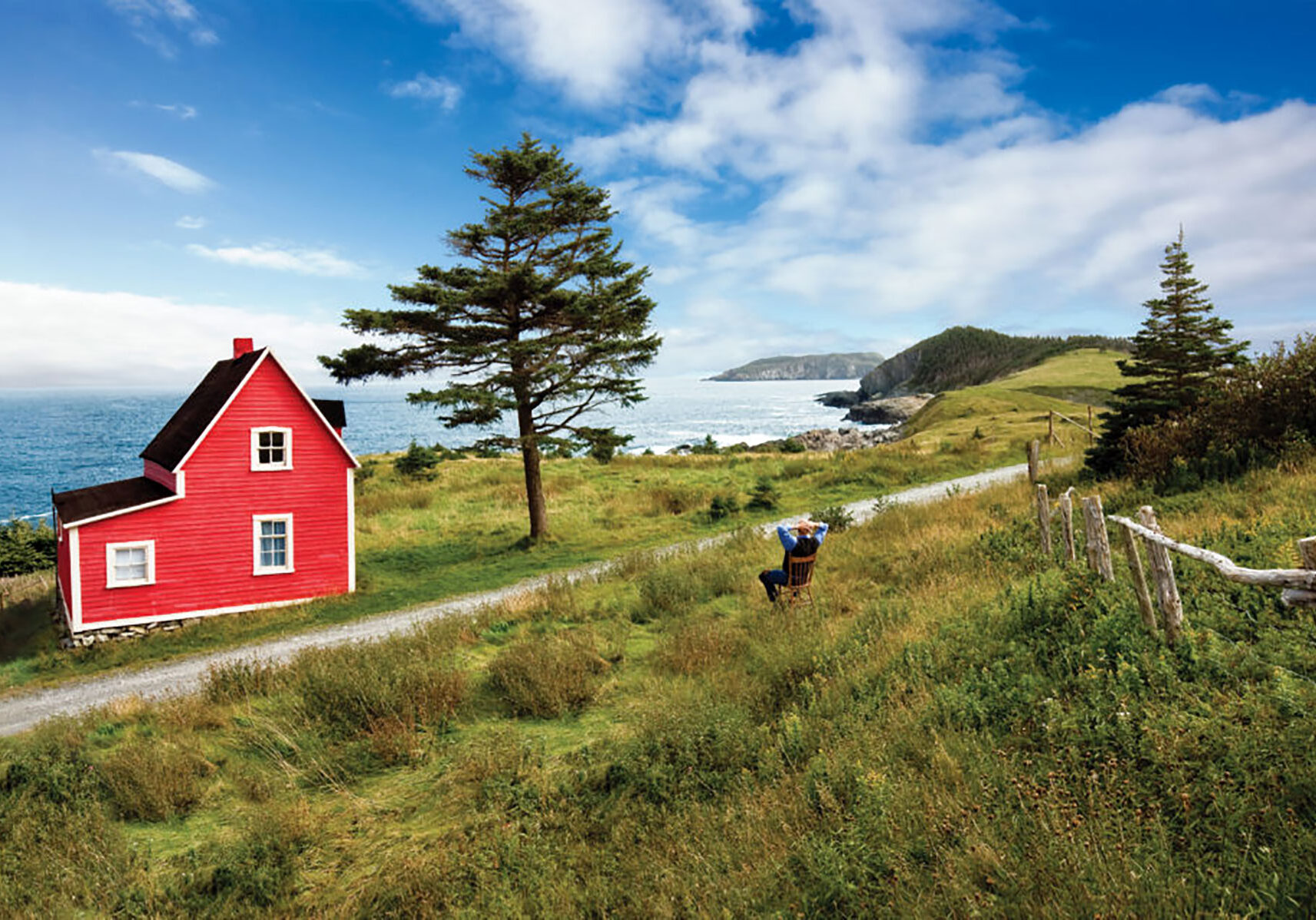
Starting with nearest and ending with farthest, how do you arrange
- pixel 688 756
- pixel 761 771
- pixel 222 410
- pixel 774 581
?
pixel 761 771 < pixel 688 756 < pixel 774 581 < pixel 222 410

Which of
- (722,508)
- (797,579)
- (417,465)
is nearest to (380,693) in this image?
(797,579)

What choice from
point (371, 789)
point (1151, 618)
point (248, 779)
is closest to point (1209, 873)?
point (1151, 618)

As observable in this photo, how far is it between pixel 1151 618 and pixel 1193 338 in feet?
57.6

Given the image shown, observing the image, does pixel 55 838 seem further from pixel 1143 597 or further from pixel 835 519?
pixel 835 519

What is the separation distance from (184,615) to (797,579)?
16.7 m

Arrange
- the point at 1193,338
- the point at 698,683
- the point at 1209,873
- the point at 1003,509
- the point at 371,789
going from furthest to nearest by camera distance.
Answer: the point at 1193,338 → the point at 1003,509 → the point at 698,683 → the point at 371,789 → the point at 1209,873

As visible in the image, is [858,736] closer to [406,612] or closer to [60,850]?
[60,850]

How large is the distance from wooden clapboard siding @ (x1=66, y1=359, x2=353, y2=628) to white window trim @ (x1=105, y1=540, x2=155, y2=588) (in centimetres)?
7

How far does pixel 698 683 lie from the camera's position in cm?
882

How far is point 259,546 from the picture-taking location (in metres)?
19.3

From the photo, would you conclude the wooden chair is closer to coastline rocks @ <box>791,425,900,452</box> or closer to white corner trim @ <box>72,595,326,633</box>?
white corner trim @ <box>72,595,326,633</box>

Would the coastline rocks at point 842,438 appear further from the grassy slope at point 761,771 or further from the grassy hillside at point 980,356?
the grassy hillside at point 980,356

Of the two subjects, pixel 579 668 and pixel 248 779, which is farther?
pixel 579 668

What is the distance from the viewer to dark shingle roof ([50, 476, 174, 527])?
17.1 meters
